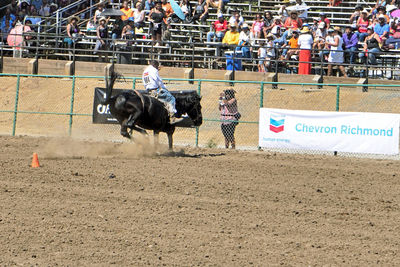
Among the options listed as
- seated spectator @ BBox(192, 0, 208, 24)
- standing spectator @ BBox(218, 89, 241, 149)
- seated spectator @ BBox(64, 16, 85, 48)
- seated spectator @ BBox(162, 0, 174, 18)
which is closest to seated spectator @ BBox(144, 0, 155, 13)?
seated spectator @ BBox(162, 0, 174, 18)

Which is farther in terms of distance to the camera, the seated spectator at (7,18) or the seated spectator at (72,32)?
the seated spectator at (7,18)

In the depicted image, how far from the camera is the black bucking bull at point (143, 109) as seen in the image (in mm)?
16578

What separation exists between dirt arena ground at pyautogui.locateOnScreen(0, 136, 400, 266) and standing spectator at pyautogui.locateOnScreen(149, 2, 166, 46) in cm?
1160

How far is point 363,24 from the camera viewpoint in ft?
83.5

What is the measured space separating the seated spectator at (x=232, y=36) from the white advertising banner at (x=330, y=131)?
751 centimetres

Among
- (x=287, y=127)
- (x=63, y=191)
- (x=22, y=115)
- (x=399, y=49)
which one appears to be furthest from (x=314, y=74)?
(x=63, y=191)

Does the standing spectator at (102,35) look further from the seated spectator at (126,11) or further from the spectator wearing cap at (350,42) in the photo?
the spectator wearing cap at (350,42)

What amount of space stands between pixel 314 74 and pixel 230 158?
9294mm

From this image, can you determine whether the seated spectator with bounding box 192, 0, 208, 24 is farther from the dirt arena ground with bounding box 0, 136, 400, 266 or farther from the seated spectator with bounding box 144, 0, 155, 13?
the dirt arena ground with bounding box 0, 136, 400, 266

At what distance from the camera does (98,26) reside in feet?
92.5

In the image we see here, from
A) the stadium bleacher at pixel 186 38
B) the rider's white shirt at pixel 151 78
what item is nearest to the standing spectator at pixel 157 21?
the stadium bleacher at pixel 186 38

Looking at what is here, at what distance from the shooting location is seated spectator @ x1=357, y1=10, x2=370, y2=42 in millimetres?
25141

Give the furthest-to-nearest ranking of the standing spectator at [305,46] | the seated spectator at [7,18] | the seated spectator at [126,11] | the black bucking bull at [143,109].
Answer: the seated spectator at [7,18] < the seated spectator at [126,11] < the standing spectator at [305,46] < the black bucking bull at [143,109]

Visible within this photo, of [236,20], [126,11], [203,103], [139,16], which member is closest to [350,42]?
[236,20]
